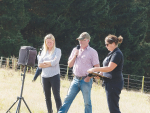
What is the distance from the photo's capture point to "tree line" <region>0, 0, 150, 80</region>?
68.9 ft

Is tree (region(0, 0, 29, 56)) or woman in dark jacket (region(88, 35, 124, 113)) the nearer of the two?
woman in dark jacket (region(88, 35, 124, 113))

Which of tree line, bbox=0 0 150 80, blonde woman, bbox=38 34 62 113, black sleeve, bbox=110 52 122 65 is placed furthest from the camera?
tree line, bbox=0 0 150 80

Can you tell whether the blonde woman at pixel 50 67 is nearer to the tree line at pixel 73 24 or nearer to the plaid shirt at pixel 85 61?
the plaid shirt at pixel 85 61

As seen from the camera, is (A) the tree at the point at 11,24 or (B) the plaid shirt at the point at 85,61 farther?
(A) the tree at the point at 11,24

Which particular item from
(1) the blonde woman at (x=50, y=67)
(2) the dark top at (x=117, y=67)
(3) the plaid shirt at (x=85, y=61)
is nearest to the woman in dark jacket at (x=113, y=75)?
(2) the dark top at (x=117, y=67)

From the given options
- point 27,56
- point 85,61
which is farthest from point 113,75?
point 27,56

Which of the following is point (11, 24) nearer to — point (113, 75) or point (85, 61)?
point (85, 61)

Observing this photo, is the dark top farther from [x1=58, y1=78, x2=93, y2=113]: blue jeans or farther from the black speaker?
the black speaker

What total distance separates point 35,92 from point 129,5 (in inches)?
892

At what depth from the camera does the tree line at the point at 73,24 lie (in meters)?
21.0

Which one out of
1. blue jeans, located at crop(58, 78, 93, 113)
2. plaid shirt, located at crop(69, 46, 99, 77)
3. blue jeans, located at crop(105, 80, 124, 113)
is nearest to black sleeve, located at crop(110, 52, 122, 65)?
blue jeans, located at crop(105, 80, 124, 113)

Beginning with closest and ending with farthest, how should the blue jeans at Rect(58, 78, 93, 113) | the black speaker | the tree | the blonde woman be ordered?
the blue jeans at Rect(58, 78, 93, 113) < the black speaker < the blonde woman < the tree

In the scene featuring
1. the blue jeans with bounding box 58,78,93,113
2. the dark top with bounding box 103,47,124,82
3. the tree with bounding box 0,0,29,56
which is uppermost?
the tree with bounding box 0,0,29,56

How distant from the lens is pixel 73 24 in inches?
994
